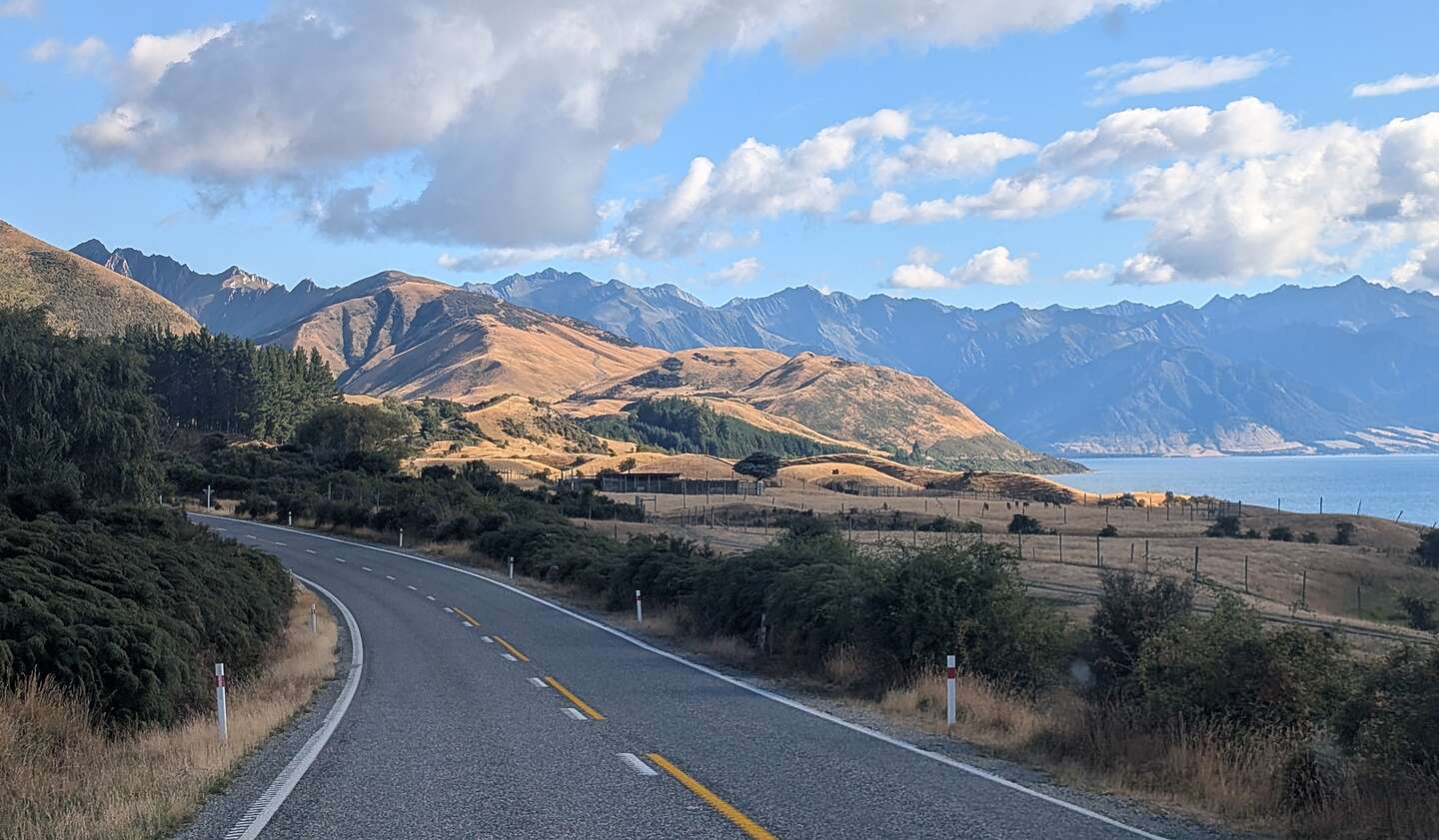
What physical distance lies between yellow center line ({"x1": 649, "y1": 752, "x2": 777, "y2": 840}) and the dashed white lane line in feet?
0.39

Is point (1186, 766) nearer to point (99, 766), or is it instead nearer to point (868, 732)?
point (868, 732)

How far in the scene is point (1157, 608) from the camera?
48.2 feet

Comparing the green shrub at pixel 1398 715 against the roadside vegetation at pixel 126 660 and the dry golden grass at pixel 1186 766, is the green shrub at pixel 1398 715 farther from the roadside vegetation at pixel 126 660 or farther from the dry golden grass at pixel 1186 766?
the roadside vegetation at pixel 126 660

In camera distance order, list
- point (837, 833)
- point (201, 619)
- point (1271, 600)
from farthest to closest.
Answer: point (1271, 600) → point (201, 619) → point (837, 833)

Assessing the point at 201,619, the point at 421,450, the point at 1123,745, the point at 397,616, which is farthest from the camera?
the point at 421,450

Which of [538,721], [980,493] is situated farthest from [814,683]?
[980,493]

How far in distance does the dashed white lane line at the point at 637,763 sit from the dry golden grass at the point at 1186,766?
11.4 feet

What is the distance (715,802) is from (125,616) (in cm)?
794

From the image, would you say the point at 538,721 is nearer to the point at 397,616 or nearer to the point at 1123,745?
the point at 1123,745

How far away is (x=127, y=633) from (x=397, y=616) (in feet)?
56.2

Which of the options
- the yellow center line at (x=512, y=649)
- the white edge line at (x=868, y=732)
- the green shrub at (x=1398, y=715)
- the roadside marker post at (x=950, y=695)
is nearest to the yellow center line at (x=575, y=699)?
the white edge line at (x=868, y=732)

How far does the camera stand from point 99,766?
11.2 m

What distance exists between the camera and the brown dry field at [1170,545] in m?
46.5

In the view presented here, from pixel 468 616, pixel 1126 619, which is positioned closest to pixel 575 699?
pixel 1126 619
